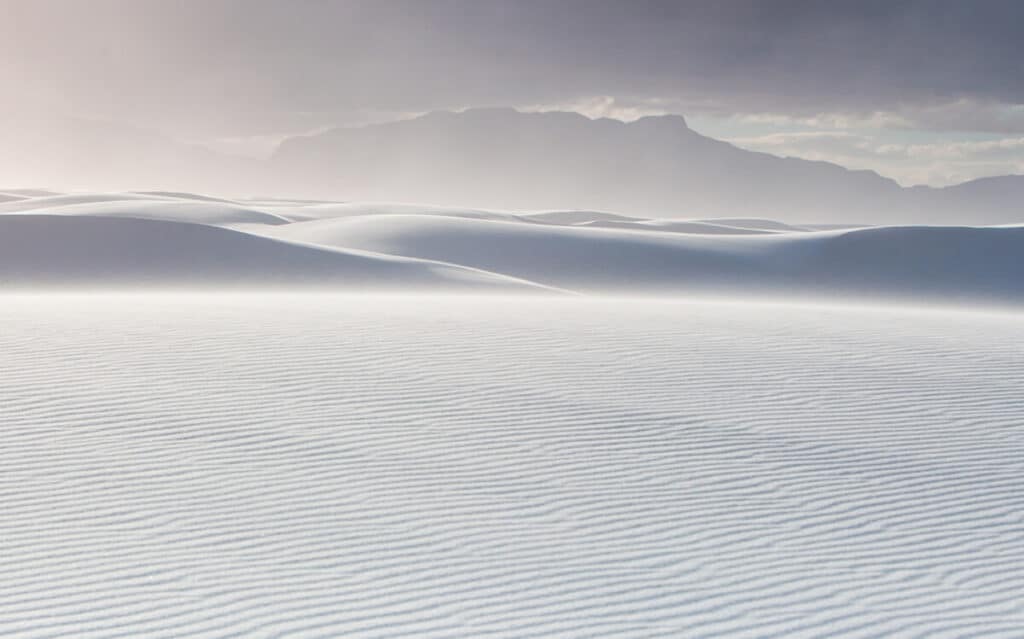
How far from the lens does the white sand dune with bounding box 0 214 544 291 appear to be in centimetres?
2400

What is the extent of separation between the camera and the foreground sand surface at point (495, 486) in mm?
4777

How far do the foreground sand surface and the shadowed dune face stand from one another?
1496 centimetres

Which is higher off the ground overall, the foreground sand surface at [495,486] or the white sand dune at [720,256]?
the white sand dune at [720,256]

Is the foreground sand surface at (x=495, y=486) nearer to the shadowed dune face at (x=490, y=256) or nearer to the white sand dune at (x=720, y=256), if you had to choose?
the shadowed dune face at (x=490, y=256)

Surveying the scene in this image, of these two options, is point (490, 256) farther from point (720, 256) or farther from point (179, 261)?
point (179, 261)

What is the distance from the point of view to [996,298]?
29891 millimetres

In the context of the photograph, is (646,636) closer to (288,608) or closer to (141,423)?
(288,608)

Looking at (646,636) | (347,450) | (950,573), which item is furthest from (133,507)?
(950,573)

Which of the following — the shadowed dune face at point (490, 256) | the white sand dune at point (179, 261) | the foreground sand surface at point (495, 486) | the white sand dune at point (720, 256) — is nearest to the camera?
the foreground sand surface at point (495, 486)

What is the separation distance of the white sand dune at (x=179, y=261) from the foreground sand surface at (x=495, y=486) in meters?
14.1

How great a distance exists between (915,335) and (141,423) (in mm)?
8076

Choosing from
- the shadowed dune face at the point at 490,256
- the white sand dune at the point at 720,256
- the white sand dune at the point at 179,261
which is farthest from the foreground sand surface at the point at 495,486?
the white sand dune at the point at 720,256

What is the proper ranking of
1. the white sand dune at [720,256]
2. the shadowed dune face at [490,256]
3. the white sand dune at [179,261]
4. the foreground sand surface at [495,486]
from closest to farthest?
the foreground sand surface at [495,486]
the white sand dune at [179,261]
the shadowed dune face at [490,256]
the white sand dune at [720,256]

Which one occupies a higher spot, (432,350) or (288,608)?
(432,350)
